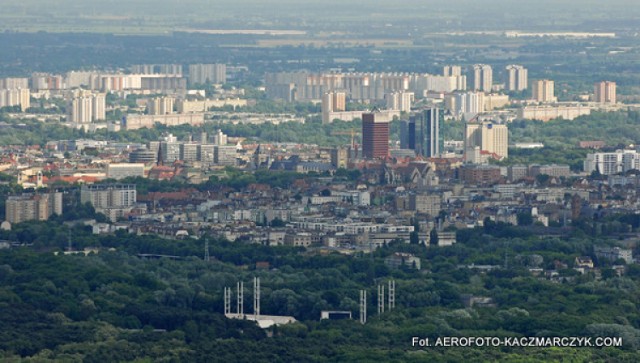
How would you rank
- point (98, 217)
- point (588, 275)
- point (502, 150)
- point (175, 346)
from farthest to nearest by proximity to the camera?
1. point (502, 150)
2. point (98, 217)
3. point (588, 275)
4. point (175, 346)

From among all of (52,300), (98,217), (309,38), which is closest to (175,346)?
(52,300)

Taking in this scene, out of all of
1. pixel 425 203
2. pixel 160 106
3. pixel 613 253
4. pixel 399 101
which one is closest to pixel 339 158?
pixel 425 203

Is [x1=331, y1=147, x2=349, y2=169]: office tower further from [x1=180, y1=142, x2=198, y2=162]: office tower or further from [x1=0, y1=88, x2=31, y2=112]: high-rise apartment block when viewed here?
[x1=0, y1=88, x2=31, y2=112]: high-rise apartment block

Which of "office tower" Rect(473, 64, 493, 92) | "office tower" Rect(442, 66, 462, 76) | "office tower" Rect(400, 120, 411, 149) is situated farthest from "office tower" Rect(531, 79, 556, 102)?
"office tower" Rect(400, 120, 411, 149)

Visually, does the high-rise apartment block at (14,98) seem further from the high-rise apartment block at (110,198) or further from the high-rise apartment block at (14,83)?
the high-rise apartment block at (110,198)

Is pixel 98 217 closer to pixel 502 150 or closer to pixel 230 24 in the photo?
pixel 502 150
